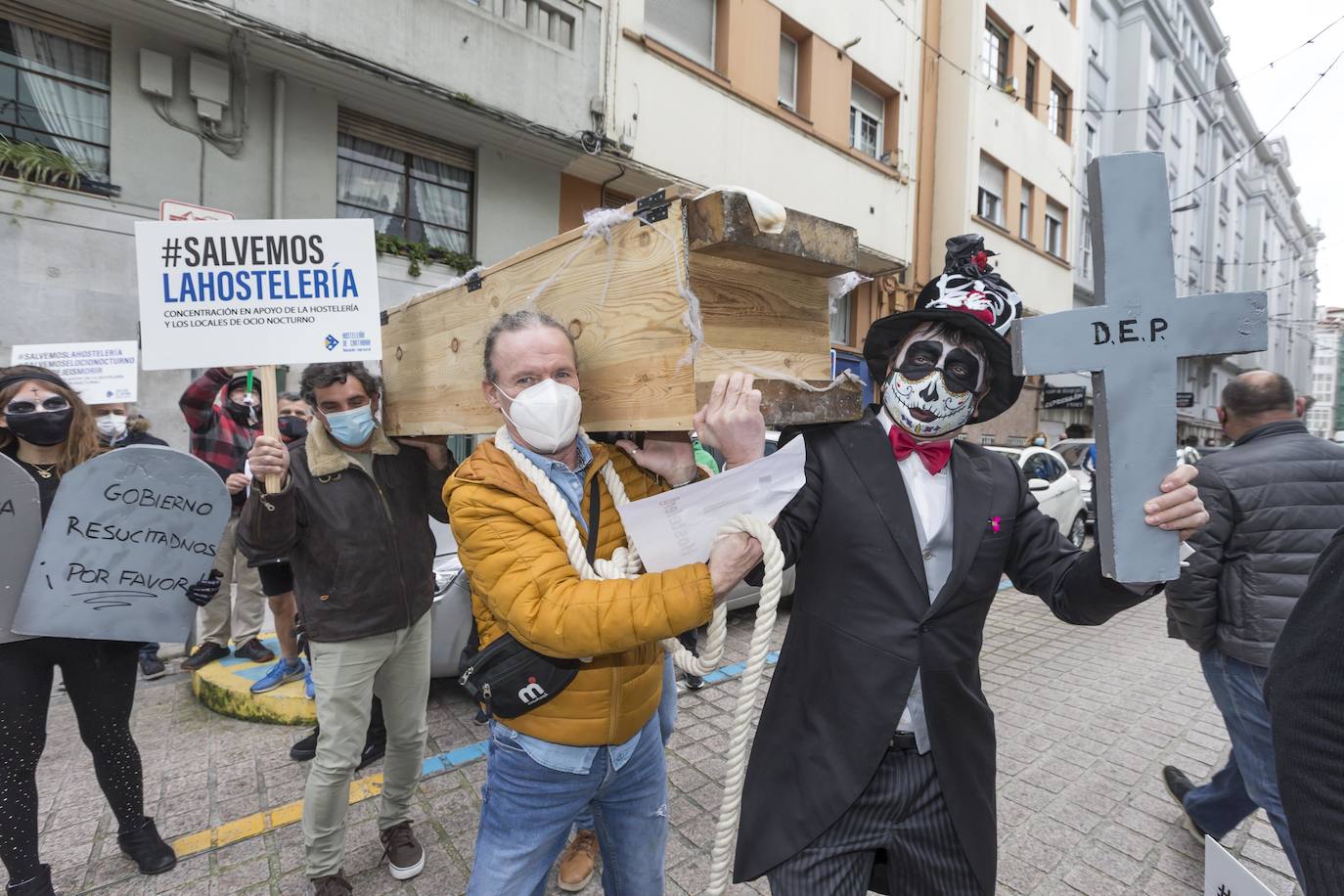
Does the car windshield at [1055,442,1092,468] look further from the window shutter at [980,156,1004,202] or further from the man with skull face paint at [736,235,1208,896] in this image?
the man with skull face paint at [736,235,1208,896]

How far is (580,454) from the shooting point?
5.53ft

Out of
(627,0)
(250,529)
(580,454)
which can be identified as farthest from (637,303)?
(627,0)

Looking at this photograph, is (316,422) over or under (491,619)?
over

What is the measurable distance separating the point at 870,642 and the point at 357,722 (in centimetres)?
200

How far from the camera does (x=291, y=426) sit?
4.65 metres

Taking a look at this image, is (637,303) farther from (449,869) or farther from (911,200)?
(911,200)

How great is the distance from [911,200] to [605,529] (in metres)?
14.6

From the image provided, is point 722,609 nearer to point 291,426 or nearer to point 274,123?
point 291,426

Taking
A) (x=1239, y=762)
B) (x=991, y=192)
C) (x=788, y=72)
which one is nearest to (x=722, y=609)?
(x=1239, y=762)

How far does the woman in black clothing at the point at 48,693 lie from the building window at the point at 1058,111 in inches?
Result: 854

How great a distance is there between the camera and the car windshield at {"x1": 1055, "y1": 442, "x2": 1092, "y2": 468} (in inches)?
466

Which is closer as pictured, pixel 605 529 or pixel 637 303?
pixel 637 303

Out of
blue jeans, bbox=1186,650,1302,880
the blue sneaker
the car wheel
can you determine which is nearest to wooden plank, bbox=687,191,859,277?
blue jeans, bbox=1186,650,1302,880

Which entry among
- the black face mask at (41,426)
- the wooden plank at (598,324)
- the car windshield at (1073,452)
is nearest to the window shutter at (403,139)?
the black face mask at (41,426)
